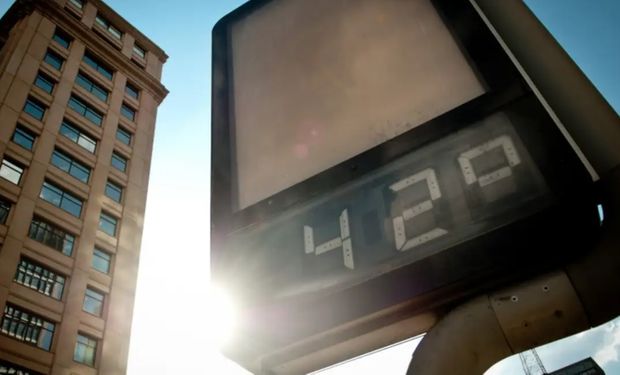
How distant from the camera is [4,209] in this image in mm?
18938

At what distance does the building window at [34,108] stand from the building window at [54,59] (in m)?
3.09

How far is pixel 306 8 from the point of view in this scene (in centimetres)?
221

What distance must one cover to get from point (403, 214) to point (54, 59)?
28.7 m

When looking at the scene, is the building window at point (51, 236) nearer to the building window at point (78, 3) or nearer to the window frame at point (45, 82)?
the window frame at point (45, 82)

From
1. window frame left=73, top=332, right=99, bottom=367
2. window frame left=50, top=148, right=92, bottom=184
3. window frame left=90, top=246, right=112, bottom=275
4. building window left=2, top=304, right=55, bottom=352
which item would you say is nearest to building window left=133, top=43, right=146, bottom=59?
window frame left=50, top=148, right=92, bottom=184

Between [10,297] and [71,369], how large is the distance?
10.9 feet

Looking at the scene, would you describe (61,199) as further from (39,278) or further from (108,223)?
(39,278)

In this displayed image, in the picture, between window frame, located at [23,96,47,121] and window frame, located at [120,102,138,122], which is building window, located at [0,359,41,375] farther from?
window frame, located at [120,102,138,122]

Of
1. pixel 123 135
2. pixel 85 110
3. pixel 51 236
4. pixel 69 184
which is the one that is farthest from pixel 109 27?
pixel 51 236

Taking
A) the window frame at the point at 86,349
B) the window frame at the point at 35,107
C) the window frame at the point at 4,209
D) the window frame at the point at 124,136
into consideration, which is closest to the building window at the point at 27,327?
the window frame at the point at 86,349

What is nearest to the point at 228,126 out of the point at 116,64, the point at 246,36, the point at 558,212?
the point at 246,36

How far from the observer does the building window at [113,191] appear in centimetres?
2427

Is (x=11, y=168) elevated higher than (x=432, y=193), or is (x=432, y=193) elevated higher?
(x=11, y=168)

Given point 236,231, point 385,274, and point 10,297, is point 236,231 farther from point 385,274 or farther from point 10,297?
point 10,297
